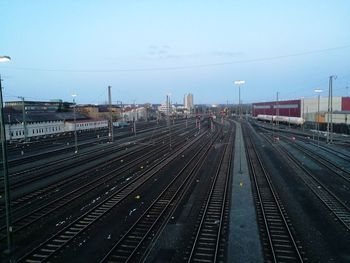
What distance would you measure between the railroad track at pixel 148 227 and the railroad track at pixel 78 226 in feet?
7.26

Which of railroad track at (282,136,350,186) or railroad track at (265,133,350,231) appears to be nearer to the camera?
railroad track at (265,133,350,231)

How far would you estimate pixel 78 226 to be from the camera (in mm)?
15734

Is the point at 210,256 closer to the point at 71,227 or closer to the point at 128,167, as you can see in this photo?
the point at 71,227

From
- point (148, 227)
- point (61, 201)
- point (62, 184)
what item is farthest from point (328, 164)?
point (61, 201)

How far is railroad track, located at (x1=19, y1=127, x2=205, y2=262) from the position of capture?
12812 mm

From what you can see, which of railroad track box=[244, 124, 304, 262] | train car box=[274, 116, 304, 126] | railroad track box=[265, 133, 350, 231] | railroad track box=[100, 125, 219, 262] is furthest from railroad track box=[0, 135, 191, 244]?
train car box=[274, 116, 304, 126]

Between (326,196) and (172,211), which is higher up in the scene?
(172,211)

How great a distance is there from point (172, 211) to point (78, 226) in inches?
196

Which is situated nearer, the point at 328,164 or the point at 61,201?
the point at 61,201

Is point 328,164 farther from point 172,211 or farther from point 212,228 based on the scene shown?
point 212,228

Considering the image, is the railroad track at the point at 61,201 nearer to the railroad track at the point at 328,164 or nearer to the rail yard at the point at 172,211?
the rail yard at the point at 172,211

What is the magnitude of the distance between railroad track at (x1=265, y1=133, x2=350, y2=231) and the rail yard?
0.06 m

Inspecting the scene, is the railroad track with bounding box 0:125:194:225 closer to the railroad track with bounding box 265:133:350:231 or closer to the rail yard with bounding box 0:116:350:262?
the rail yard with bounding box 0:116:350:262

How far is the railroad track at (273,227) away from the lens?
1244 cm
